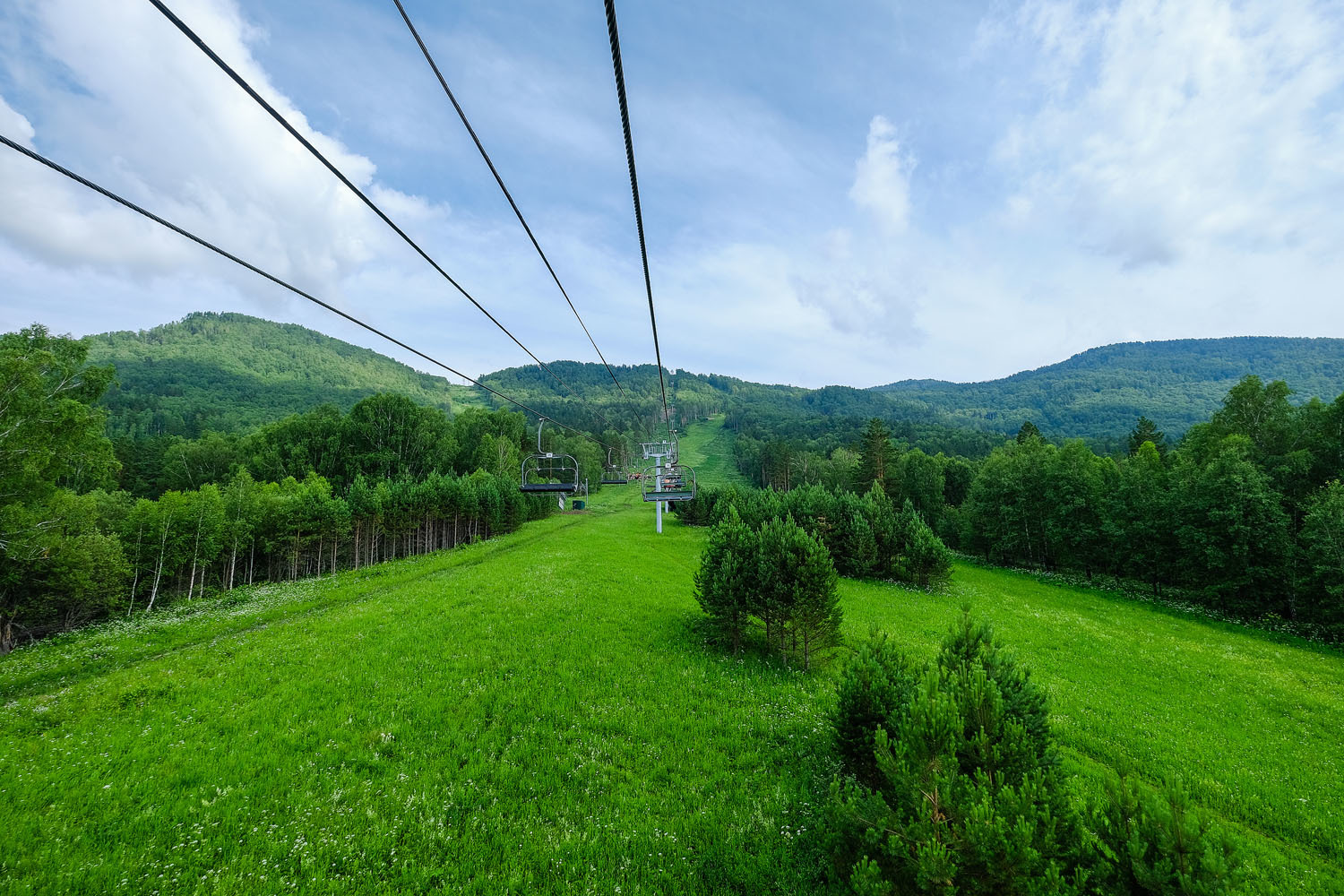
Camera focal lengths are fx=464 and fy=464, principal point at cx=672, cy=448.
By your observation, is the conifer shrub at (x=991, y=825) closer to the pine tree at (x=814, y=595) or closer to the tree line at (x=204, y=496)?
the pine tree at (x=814, y=595)

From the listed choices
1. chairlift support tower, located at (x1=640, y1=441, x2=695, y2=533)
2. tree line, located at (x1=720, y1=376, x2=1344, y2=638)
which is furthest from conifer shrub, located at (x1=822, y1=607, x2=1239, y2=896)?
tree line, located at (x1=720, y1=376, x2=1344, y2=638)

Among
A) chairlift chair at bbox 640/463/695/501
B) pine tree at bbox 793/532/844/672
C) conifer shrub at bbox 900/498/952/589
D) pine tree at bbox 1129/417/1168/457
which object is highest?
pine tree at bbox 1129/417/1168/457

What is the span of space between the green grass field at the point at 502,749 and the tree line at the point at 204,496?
10.9 m

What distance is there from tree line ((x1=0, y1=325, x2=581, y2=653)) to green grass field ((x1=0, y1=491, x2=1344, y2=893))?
10.9m

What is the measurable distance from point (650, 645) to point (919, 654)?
11.3 meters

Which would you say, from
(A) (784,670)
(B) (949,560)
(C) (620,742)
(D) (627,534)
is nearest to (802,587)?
(A) (784,670)

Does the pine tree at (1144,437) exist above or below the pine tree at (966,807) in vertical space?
above

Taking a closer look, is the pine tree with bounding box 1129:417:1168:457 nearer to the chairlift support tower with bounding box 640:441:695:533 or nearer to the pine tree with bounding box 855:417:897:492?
the pine tree with bounding box 855:417:897:492

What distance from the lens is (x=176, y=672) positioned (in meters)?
15.1

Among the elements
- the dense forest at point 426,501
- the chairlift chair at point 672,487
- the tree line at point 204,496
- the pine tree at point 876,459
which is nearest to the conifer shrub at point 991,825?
the chairlift chair at point 672,487

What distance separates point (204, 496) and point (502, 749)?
57.1 meters

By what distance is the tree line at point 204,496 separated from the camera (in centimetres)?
2447

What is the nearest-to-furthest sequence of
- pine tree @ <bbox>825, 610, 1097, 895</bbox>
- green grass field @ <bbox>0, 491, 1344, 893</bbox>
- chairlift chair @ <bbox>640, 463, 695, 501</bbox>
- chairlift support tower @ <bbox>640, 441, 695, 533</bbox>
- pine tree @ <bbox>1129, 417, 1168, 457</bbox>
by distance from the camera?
pine tree @ <bbox>825, 610, 1097, 895</bbox> → green grass field @ <bbox>0, 491, 1344, 893</bbox> → chairlift chair @ <bbox>640, 463, 695, 501</bbox> → chairlift support tower @ <bbox>640, 441, 695, 533</bbox> → pine tree @ <bbox>1129, 417, 1168, 457</bbox>

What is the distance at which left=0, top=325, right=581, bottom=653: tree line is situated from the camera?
2447 centimetres
